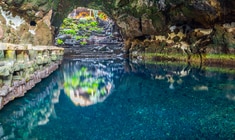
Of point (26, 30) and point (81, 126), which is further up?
point (26, 30)

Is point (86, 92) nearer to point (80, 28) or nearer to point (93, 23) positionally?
point (80, 28)

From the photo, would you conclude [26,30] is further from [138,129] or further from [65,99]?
[138,129]

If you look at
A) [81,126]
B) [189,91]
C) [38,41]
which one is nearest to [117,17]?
[38,41]

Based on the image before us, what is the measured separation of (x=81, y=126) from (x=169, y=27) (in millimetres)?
16314

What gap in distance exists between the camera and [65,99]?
7793 mm

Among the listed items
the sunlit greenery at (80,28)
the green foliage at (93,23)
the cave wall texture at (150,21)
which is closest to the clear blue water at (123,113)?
the cave wall texture at (150,21)

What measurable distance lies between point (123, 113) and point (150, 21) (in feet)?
46.5

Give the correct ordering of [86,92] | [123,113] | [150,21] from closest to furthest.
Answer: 1. [123,113]
2. [86,92]
3. [150,21]

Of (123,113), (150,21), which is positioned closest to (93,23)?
(150,21)

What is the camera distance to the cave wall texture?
15.7 meters

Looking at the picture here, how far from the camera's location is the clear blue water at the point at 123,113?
475cm

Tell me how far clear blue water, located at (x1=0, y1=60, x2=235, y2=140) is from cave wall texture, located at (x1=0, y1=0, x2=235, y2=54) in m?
7.30

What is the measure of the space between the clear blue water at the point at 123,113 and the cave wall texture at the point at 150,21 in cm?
730

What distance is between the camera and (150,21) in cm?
1925
